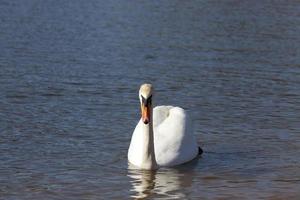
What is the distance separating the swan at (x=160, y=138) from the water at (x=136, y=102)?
0.54 ft

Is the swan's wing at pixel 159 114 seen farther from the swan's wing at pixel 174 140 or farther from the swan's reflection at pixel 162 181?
the swan's reflection at pixel 162 181

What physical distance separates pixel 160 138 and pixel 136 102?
12.3 ft

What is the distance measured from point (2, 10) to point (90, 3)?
494 centimetres

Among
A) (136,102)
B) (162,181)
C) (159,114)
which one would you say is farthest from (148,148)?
(136,102)

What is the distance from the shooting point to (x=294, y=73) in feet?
61.7

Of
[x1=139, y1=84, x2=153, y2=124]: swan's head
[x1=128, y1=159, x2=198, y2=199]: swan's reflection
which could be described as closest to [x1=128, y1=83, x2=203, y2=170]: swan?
[x1=139, y1=84, x2=153, y2=124]: swan's head

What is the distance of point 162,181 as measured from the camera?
1062 centimetres

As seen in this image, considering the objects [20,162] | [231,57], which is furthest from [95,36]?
[20,162]

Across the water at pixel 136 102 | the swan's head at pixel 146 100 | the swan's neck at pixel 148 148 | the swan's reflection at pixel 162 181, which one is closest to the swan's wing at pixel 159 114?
the water at pixel 136 102

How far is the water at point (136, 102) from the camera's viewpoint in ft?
34.4

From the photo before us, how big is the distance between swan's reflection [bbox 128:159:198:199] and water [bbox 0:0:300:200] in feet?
0.05

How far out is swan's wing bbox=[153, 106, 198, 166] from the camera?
11383 millimetres

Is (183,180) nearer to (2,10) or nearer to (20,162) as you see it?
(20,162)

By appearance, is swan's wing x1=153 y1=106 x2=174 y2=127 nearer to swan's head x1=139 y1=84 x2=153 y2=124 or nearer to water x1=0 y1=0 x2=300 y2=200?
water x1=0 y1=0 x2=300 y2=200
